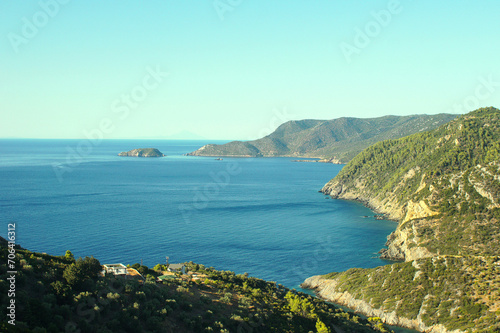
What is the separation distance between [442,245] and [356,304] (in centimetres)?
2603

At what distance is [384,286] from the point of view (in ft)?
204

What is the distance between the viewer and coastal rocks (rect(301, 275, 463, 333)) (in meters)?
53.0

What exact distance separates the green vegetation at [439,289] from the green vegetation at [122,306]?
20.7 meters

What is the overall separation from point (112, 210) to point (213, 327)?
9401cm

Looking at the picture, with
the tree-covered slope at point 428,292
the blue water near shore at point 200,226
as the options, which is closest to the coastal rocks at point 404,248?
the blue water near shore at point 200,226

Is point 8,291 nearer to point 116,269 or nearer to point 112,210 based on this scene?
point 116,269

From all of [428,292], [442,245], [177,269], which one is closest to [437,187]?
[442,245]

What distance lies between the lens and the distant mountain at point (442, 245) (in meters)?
53.2

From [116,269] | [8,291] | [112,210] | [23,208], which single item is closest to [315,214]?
[112,210]

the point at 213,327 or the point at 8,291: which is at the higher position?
the point at 8,291

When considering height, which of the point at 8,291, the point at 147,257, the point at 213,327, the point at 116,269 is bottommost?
the point at 147,257

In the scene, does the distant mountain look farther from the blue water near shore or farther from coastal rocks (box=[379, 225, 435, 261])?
the blue water near shore

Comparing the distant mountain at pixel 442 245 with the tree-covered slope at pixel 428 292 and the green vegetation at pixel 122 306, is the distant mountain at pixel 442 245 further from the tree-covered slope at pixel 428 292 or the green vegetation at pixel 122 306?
the green vegetation at pixel 122 306

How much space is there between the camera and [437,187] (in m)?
93.8
